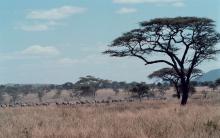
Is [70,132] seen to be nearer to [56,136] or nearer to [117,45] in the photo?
[56,136]

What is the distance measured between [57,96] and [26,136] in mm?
72955

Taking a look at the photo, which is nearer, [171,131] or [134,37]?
[171,131]

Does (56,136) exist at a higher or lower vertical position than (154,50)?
lower

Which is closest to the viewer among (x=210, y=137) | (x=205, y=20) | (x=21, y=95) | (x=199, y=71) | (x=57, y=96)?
(x=210, y=137)

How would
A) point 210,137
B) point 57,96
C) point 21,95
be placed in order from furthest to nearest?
point 21,95 → point 57,96 → point 210,137

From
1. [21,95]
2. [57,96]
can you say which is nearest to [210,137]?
[57,96]

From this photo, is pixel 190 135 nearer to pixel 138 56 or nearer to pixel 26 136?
pixel 26 136

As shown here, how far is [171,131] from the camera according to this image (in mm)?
12016

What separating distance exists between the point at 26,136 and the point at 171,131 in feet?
11.1

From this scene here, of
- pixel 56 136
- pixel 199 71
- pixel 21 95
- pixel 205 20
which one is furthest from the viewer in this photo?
pixel 21 95

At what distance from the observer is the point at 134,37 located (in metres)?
35.5

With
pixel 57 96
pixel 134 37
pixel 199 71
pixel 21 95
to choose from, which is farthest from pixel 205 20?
pixel 21 95

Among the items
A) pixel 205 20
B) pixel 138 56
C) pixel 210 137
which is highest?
pixel 205 20

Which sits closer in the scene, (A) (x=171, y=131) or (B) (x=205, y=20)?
(A) (x=171, y=131)
